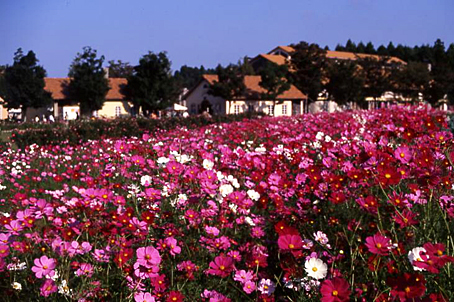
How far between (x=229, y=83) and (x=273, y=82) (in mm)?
4376

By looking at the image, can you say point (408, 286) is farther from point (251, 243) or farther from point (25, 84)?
point (25, 84)

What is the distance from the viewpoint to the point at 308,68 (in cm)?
4850

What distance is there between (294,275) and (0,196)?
19.5 feet

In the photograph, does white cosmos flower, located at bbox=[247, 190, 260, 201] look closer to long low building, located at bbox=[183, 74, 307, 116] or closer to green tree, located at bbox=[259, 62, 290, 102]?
green tree, located at bbox=[259, 62, 290, 102]

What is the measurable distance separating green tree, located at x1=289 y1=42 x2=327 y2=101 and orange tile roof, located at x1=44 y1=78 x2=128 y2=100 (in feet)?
62.2

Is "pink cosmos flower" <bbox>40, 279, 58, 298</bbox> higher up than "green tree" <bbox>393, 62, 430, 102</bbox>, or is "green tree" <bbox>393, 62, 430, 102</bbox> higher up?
"green tree" <bbox>393, 62, 430, 102</bbox>

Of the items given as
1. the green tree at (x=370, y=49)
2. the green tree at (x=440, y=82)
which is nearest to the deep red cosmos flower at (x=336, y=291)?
the green tree at (x=440, y=82)

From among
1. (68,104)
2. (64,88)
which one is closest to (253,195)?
(68,104)

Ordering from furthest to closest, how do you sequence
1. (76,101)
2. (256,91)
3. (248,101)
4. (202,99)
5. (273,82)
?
(202,99)
(256,91)
(248,101)
(76,101)
(273,82)

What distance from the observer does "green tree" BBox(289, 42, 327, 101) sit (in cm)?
4775

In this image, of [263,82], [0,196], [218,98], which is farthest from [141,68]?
[0,196]

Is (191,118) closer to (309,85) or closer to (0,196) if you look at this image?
(0,196)

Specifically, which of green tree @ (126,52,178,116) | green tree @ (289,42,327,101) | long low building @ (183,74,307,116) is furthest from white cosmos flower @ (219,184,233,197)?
green tree @ (289,42,327,101)

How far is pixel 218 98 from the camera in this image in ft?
152
